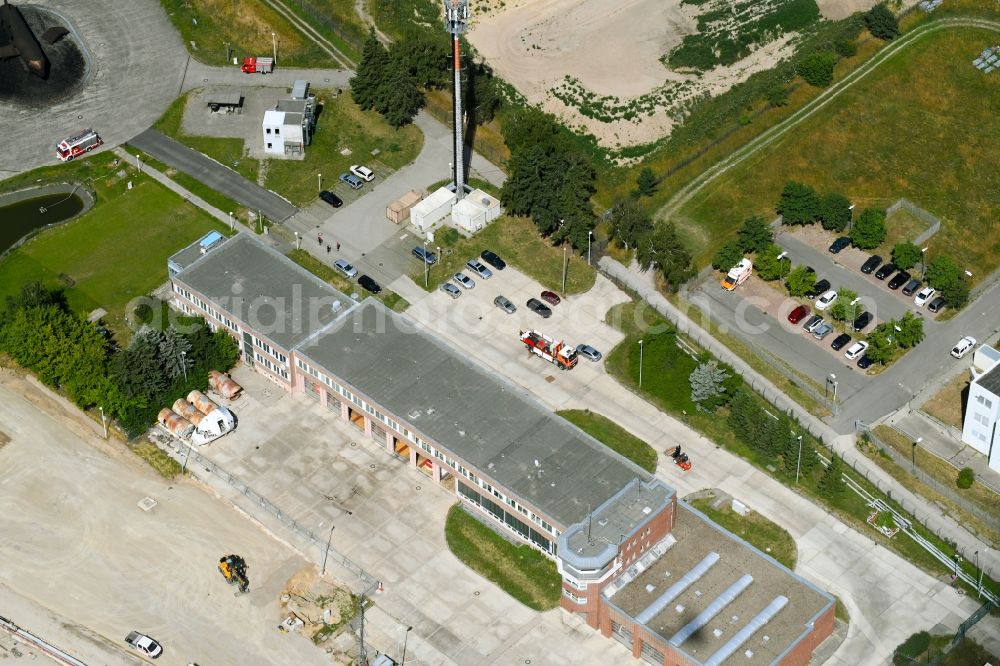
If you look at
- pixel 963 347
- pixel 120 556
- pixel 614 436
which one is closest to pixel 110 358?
pixel 120 556

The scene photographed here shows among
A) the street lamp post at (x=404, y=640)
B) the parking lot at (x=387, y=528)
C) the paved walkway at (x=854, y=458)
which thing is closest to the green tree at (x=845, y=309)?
the paved walkway at (x=854, y=458)

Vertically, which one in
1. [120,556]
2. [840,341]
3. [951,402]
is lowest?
[120,556]

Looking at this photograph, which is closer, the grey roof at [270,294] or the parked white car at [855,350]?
the grey roof at [270,294]

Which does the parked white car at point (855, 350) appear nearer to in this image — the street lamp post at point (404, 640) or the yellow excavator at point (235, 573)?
the street lamp post at point (404, 640)

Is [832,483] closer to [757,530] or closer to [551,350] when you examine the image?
[757,530]

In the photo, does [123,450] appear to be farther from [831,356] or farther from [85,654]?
[831,356]

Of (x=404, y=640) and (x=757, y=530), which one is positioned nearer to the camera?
(x=404, y=640)

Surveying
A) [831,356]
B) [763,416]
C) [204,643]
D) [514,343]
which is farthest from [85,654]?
[831,356]
